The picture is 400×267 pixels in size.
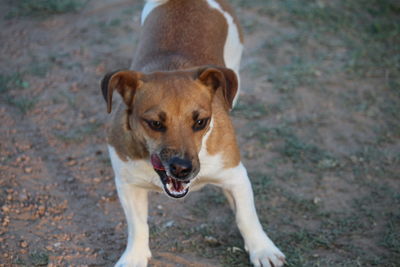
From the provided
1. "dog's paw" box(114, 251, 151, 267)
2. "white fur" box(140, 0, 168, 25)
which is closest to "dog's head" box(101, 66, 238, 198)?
"dog's paw" box(114, 251, 151, 267)

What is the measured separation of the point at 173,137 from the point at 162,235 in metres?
1.37

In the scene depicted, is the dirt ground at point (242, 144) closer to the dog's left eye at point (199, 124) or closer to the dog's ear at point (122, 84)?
the dog's left eye at point (199, 124)

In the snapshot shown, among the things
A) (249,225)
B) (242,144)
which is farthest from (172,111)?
(242,144)

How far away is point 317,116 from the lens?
6.56 metres

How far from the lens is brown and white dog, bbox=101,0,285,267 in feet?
12.8

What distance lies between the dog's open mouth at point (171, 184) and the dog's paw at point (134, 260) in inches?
30.9

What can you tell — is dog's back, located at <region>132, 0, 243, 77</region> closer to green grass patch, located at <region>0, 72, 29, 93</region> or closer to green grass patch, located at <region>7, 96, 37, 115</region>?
green grass patch, located at <region>7, 96, 37, 115</region>

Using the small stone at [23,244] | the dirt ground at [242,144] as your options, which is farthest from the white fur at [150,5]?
the small stone at [23,244]

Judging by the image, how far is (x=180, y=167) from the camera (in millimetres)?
3730

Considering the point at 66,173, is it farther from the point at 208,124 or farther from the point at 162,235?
the point at 208,124

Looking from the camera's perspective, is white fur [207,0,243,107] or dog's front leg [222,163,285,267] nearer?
dog's front leg [222,163,285,267]

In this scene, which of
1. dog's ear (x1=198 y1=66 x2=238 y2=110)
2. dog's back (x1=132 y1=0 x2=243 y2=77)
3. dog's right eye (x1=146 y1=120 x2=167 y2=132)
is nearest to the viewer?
dog's right eye (x1=146 y1=120 x2=167 y2=132)

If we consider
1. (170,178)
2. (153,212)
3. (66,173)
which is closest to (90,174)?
(66,173)

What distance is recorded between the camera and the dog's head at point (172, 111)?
3.80m
